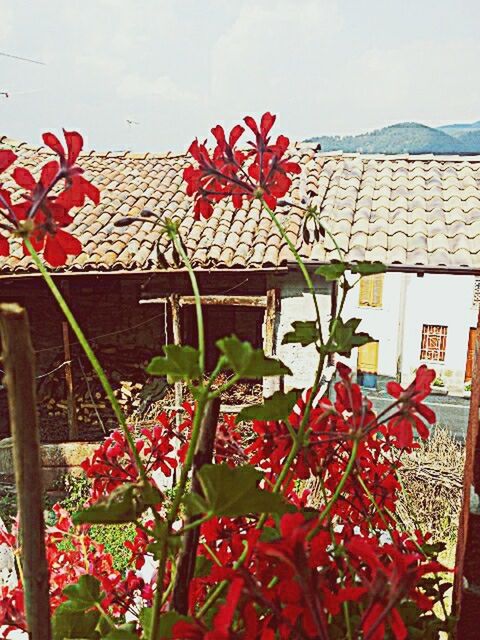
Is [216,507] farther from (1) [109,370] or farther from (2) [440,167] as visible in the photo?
(2) [440,167]

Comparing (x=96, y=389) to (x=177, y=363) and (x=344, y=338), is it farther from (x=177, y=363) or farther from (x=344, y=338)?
(x=177, y=363)

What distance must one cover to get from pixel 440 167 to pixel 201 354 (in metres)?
7.18

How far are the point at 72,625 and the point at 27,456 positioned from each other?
0.88 feet

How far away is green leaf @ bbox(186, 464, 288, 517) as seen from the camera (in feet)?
1.42

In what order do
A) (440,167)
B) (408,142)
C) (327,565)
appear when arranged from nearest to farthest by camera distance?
(327,565), (440,167), (408,142)

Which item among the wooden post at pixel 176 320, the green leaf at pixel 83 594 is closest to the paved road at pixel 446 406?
the wooden post at pixel 176 320

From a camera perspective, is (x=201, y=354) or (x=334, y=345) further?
(x=334, y=345)

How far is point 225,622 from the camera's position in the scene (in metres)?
0.39

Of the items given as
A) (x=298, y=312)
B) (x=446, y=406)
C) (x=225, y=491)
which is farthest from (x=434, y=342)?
(x=225, y=491)

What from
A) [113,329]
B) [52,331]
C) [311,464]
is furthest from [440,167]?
[311,464]

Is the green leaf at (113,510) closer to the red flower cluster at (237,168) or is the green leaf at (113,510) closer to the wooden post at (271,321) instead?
the red flower cluster at (237,168)

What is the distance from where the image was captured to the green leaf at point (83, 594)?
58cm

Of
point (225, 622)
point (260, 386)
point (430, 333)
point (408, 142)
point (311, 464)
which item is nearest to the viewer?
point (225, 622)

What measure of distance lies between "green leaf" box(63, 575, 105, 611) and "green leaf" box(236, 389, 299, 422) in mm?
217
